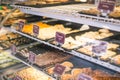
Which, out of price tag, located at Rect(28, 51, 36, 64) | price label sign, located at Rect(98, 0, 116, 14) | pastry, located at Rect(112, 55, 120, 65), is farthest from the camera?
price tag, located at Rect(28, 51, 36, 64)

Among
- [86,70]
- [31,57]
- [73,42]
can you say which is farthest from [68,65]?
[31,57]

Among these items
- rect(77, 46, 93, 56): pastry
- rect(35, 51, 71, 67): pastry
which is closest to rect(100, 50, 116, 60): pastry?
rect(77, 46, 93, 56): pastry

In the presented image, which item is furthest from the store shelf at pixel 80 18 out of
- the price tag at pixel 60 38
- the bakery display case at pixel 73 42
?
the price tag at pixel 60 38

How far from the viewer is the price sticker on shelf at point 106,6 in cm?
163

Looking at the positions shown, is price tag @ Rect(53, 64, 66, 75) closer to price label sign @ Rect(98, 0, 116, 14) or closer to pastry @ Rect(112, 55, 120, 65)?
pastry @ Rect(112, 55, 120, 65)

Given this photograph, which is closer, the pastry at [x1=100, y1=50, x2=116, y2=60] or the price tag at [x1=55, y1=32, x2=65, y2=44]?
the pastry at [x1=100, y1=50, x2=116, y2=60]

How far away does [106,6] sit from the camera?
166cm

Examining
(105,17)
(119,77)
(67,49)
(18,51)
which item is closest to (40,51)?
(18,51)

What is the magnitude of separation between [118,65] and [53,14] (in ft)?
2.89

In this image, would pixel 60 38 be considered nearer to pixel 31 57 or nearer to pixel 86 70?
pixel 86 70

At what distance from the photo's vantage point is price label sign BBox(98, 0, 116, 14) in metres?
1.62

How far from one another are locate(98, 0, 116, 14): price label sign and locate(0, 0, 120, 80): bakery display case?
0.06 metres

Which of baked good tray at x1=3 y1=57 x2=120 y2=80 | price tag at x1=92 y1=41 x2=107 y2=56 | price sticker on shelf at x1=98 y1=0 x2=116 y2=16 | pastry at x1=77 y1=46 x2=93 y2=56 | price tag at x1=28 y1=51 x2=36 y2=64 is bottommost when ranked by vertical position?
baked good tray at x1=3 y1=57 x2=120 y2=80

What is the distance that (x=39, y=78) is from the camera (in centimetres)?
297
